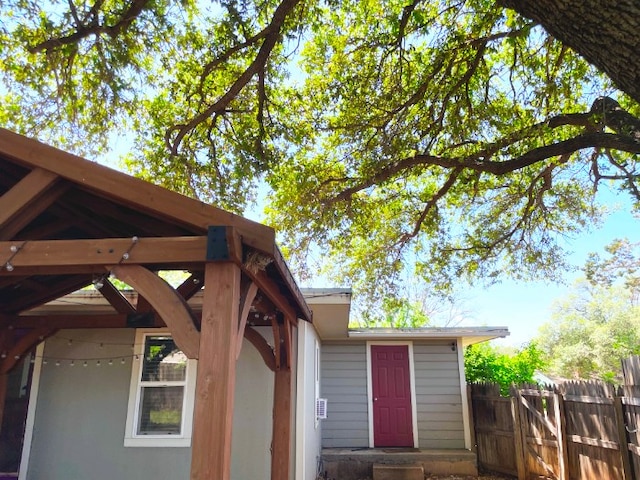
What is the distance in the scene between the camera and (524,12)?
2576 mm

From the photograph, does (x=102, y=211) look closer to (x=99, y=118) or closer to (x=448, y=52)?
(x=99, y=118)

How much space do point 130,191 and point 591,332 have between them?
37.7 meters

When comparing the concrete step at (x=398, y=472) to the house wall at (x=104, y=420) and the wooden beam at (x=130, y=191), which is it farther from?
the wooden beam at (x=130, y=191)

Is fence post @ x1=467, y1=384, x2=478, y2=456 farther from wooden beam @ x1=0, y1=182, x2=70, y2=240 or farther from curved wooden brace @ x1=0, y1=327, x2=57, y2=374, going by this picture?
wooden beam @ x1=0, y1=182, x2=70, y2=240

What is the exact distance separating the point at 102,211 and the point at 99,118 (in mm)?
4309

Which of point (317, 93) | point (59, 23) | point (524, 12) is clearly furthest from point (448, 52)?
point (59, 23)

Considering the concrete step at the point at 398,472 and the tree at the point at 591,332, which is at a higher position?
the tree at the point at 591,332

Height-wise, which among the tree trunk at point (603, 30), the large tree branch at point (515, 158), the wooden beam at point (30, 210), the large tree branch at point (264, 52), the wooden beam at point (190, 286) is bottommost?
the wooden beam at point (190, 286)

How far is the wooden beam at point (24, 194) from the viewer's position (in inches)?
112

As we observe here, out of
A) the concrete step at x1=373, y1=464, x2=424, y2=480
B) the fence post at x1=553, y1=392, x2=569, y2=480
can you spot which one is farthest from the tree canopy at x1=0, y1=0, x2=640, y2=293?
the concrete step at x1=373, y1=464, x2=424, y2=480

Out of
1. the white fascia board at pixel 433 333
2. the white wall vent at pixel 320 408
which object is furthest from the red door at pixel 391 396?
the white wall vent at pixel 320 408

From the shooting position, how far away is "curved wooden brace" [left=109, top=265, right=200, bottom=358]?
2465 millimetres

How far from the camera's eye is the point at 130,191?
2768mm

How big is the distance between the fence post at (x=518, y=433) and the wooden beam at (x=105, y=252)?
698cm
